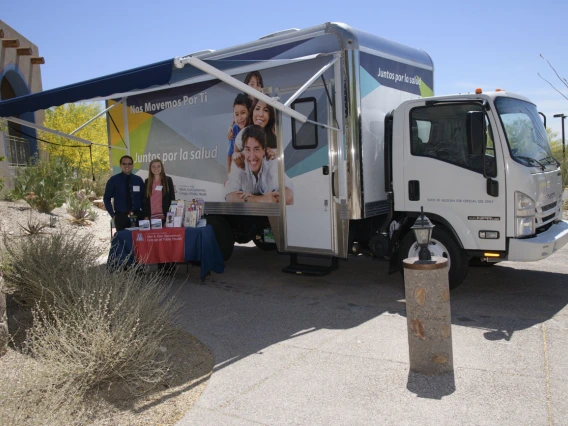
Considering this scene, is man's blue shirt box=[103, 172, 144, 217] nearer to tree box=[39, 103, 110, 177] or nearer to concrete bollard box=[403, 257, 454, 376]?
concrete bollard box=[403, 257, 454, 376]

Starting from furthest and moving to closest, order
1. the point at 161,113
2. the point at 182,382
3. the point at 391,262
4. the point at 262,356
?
the point at 161,113 < the point at 391,262 < the point at 262,356 < the point at 182,382

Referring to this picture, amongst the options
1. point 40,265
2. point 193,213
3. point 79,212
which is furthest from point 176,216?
point 79,212

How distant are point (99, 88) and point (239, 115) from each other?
196cm

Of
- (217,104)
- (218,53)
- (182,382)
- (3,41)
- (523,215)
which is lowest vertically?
(182,382)

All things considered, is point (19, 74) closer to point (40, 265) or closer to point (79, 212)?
point (79, 212)

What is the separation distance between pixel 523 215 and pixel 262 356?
3.29m

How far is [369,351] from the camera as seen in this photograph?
4.97 m

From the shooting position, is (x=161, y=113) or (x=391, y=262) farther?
(x=161, y=113)

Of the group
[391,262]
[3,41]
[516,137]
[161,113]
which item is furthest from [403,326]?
[3,41]

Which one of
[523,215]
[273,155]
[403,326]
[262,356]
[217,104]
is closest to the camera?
[262,356]

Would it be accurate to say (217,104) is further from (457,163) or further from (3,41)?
(3,41)

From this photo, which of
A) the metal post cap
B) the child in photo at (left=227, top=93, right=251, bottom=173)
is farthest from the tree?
the metal post cap

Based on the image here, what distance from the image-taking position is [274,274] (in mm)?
8492

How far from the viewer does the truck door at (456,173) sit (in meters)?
6.18
